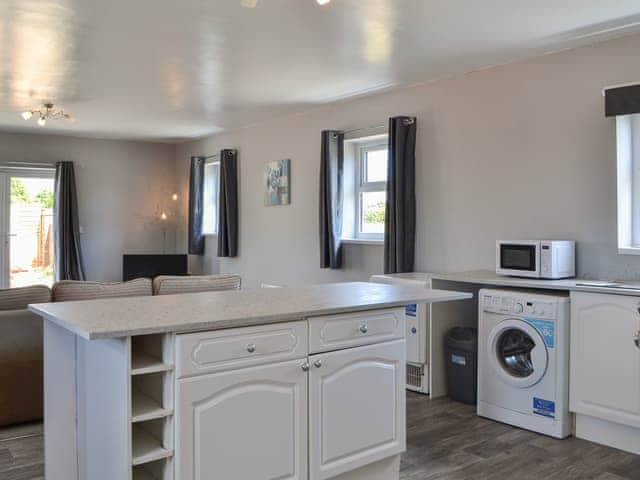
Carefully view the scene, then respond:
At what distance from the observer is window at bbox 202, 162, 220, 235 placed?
802 centimetres

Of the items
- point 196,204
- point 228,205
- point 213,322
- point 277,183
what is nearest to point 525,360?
point 213,322

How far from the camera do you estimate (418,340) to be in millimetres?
4270

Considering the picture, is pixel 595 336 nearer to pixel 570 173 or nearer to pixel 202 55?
pixel 570 173

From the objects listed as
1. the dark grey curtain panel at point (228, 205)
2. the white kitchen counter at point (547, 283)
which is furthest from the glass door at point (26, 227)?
the white kitchen counter at point (547, 283)

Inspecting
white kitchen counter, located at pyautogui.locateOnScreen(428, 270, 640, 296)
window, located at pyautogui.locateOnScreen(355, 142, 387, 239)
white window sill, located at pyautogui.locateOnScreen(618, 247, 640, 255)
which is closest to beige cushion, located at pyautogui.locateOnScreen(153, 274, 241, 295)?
white kitchen counter, located at pyautogui.locateOnScreen(428, 270, 640, 296)

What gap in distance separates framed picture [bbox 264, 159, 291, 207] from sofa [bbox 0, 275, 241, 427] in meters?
2.87

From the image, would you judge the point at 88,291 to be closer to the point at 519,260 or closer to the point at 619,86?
the point at 519,260

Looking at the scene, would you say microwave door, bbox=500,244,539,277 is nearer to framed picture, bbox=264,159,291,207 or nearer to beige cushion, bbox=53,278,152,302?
beige cushion, bbox=53,278,152,302

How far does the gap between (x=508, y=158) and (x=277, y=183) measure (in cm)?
293

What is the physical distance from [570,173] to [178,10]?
2674 mm

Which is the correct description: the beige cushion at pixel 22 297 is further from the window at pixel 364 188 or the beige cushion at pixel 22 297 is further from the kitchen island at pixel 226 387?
the window at pixel 364 188

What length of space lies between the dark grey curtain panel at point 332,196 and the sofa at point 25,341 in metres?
2.21

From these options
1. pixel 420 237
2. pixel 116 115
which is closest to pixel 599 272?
pixel 420 237

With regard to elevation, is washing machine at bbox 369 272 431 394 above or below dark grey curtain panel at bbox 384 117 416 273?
below
